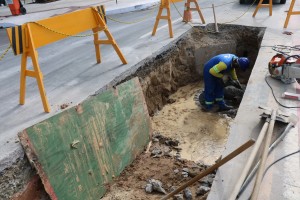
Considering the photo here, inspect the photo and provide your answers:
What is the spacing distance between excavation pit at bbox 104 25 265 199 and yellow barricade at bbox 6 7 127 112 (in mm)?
1503

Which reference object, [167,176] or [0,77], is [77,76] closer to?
[0,77]

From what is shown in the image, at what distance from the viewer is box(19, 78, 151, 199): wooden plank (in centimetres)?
381

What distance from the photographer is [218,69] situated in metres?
6.75

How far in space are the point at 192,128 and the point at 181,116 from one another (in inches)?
22.9

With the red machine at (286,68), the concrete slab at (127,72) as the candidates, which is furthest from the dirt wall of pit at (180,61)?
the red machine at (286,68)

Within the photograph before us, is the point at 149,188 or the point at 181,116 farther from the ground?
the point at 149,188

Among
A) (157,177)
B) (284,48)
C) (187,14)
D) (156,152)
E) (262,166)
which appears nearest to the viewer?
(262,166)

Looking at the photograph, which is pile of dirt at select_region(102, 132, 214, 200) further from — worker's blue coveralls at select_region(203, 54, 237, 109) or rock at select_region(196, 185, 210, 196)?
worker's blue coveralls at select_region(203, 54, 237, 109)

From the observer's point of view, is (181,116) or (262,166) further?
(181,116)

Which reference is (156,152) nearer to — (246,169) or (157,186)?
(157,186)

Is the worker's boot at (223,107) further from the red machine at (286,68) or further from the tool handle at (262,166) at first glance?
the tool handle at (262,166)

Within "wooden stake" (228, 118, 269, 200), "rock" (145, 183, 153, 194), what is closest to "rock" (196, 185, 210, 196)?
"rock" (145, 183, 153, 194)

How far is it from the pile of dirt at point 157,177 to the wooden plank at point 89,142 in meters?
0.17

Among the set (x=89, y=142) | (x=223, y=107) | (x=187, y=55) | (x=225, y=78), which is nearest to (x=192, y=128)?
(x=223, y=107)
